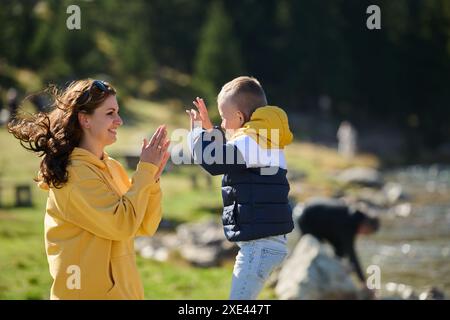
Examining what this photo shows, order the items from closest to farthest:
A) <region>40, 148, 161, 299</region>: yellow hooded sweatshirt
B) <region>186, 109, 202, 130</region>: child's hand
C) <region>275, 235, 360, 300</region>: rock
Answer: <region>40, 148, 161, 299</region>: yellow hooded sweatshirt → <region>186, 109, 202, 130</region>: child's hand → <region>275, 235, 360, 300</region>: rock

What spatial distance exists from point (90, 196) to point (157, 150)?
41cm

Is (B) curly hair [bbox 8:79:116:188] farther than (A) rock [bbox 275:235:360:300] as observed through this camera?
No

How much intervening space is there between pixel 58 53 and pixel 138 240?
29.8 metres

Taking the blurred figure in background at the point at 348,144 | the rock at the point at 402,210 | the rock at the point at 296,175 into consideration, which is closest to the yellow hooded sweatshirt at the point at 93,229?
the rock at the point at 402,210

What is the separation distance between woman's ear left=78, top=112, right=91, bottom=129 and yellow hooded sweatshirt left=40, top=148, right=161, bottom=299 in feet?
0.42

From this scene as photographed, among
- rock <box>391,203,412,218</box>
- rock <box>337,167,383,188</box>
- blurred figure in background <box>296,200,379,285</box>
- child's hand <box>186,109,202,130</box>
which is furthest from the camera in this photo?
rock <box>337,167,383,188</box>

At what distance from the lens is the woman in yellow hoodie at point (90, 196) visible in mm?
3697

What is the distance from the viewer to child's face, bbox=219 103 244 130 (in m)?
4.41

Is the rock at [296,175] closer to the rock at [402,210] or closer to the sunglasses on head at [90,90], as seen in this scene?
the rock at [402,210]

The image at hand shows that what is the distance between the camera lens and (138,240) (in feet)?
Answer: 45.6

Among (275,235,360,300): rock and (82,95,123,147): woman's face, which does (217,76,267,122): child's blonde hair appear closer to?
(82,95,123,147): woman's face

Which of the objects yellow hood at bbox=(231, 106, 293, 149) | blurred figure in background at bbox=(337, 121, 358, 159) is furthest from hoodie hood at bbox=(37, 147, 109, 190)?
blurred figure in background at bbox=(337, 121, 358, 159)

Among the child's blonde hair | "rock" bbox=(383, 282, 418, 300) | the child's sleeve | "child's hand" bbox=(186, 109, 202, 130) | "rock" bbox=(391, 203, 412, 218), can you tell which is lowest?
"rock" bbox=(383, 282, 418, 300)
